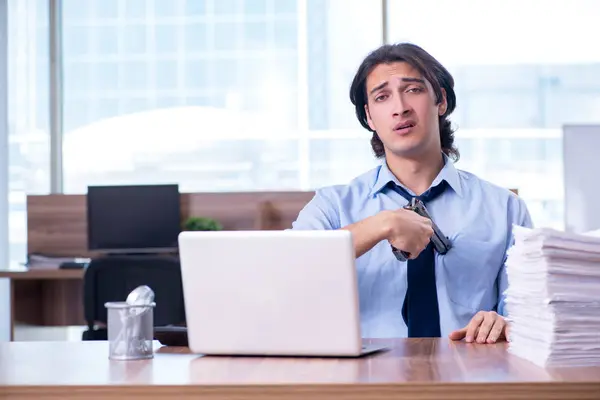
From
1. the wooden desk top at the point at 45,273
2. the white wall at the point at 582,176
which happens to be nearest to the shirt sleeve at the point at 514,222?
the wooden desk top at the point at 45,273

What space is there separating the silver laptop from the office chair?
2964mm

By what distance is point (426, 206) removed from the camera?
97.1 inches

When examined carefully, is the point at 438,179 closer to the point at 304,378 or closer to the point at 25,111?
the point at 304,378

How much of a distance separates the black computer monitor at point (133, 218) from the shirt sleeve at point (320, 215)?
8.92 ft

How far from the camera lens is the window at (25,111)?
6328 mm

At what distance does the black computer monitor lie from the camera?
16.9ft

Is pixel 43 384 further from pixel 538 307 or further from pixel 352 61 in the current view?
pixel 352 61

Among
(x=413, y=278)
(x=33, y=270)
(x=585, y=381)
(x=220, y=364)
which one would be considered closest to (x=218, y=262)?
(x=220, y=364)

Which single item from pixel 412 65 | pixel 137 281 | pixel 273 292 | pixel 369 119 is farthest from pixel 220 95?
pixel 273 292

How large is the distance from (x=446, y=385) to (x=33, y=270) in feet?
13.3

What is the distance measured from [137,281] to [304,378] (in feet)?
10.9

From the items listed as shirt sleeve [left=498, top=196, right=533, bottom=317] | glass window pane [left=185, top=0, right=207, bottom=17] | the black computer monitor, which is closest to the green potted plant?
the black computer monitor

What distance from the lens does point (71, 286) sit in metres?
5.61

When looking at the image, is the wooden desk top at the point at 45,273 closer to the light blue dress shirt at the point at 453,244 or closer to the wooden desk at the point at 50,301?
the wooden desk at the point at 50,301
